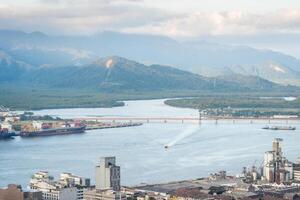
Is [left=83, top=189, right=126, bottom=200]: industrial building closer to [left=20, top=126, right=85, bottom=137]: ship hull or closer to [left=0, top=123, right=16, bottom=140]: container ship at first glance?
[left=0, top=123, right=16, bottom=140]: container ship

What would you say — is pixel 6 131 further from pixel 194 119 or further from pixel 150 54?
pixel 150 54

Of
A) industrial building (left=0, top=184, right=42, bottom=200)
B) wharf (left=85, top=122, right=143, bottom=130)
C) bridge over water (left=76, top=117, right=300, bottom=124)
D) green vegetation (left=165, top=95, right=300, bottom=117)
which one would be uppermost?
green vegetation (left=165, top=95, right=300, bottom=117)

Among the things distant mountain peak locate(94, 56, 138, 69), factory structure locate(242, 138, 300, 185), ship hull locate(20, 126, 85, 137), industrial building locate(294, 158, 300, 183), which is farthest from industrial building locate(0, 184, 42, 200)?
distant mountain peak locate(94, 56, 138, 69)

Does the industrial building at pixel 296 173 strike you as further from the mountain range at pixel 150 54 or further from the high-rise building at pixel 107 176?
the mountain range at pixel 150 54

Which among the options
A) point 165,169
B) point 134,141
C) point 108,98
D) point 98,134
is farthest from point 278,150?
point 108,98

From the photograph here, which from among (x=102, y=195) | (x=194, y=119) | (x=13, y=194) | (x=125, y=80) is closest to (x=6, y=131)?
(x=194, y=119)

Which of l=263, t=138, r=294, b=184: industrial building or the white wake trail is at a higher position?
the white wake trail
